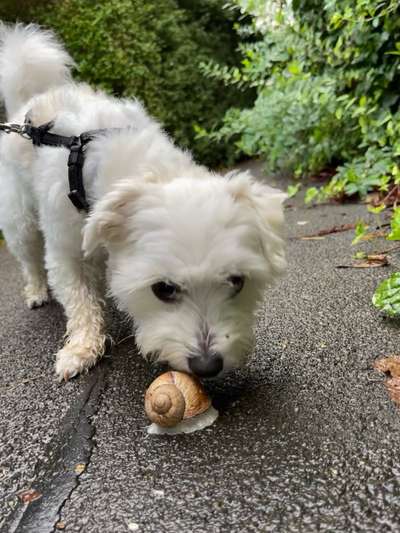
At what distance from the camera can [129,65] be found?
328 inches

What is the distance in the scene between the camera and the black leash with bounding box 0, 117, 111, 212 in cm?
273

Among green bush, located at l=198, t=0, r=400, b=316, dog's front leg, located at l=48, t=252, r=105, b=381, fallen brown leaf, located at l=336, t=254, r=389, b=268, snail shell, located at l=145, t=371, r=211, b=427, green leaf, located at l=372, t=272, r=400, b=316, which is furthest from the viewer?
green bush, located at l=198, t=0, r=400, b=316

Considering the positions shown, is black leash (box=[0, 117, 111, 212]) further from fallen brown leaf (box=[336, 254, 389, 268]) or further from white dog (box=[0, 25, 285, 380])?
fallen brown leaf (box=[336, 254, 389, 268])

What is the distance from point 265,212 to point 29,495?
1360 millimetres

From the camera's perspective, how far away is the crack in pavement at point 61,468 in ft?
5.72

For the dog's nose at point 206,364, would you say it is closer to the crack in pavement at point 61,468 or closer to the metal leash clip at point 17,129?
the crack in pavement at point 61,468

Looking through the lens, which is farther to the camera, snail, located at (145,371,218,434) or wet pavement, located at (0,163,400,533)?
snail, located at (145,371,218,434)

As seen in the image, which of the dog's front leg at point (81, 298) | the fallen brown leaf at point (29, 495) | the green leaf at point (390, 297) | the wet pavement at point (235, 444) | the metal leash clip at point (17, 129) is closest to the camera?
the wet pavement at point (235, 444)

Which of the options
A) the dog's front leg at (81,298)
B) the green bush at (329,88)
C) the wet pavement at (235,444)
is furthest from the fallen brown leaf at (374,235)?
the dog's front leg at (81,298)

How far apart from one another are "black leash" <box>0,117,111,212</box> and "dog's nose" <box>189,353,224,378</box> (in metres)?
1.01

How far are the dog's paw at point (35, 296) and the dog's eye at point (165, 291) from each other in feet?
7.01

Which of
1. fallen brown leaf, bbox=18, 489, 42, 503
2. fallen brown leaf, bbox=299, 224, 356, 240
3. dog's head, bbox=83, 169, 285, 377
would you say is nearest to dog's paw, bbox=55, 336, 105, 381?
dog's head, bbox=83, 169, 285, 377

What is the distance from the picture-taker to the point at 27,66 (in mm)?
3900

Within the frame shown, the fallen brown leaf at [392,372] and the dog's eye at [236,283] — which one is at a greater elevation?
the dog's eye at [236,283]
